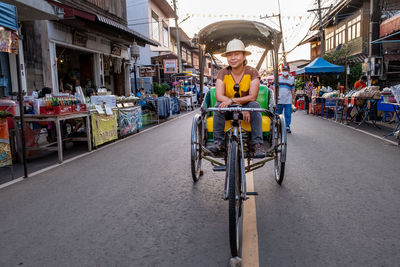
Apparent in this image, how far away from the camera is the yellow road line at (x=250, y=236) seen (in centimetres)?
289

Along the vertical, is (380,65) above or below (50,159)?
above

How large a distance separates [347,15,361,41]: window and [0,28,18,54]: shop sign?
89.8 feet

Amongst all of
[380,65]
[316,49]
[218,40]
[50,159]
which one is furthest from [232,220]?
[316,49]

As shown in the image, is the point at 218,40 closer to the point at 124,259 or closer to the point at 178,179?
the point at 178,179

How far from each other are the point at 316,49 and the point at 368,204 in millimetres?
41428

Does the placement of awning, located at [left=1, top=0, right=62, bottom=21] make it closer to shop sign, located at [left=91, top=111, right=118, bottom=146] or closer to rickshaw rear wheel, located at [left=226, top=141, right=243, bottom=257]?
shop sign, located at [left=91, top=111, right=118, bottom=146]

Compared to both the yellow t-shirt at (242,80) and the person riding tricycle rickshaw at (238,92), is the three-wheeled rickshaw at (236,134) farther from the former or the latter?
the yellow t-shirt at (242,80)

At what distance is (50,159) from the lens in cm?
791

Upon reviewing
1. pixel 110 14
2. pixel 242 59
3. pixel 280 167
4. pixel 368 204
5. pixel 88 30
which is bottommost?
pixel 368 204

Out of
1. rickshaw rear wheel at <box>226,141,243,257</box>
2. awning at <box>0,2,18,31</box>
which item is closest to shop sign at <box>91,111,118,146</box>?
awning at <box>0,2,18,31</box>

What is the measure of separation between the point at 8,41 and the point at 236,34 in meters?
3.92

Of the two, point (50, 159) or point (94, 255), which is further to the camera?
point (50, 159)

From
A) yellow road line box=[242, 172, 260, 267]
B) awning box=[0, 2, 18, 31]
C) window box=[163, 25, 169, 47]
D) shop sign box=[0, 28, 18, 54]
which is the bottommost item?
yellow road line box=[242, 172, 260, 267]

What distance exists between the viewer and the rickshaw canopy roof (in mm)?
6105
